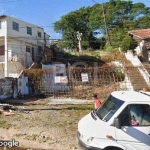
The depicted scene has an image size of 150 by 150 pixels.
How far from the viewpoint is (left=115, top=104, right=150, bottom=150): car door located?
583cm

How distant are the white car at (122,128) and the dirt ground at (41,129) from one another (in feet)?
6.06

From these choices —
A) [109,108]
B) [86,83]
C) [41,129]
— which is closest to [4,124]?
[41,129]

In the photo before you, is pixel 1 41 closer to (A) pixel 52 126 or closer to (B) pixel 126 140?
(A) pixel 52 126

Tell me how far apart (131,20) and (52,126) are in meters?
47.0

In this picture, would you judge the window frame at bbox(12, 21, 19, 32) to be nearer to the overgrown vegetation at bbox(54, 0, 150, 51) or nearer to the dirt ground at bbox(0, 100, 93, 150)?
the overgrown vegetation at bbox(54, 0, 150, 51)

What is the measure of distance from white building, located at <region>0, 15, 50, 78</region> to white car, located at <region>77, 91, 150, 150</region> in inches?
871

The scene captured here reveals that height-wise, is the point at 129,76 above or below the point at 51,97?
above

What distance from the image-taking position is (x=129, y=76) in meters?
22.7

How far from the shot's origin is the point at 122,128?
5871mm

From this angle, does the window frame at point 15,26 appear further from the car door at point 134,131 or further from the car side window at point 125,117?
the car door at point 134,131

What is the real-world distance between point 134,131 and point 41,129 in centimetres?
459

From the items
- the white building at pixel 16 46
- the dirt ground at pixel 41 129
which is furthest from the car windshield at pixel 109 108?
the white building at pixel 16 46

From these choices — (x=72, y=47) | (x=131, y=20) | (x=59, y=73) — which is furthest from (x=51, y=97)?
(x=131, y=20)

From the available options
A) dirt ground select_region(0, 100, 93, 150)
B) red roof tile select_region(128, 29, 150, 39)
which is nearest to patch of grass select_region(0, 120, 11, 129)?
dirt ground select_region(0, 100, 93, 150)
